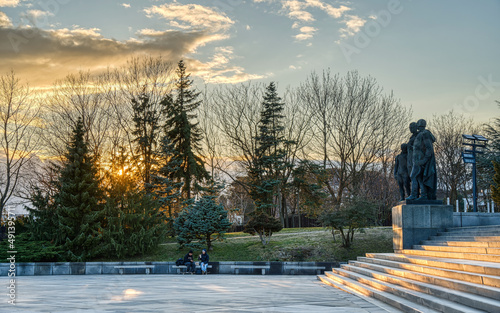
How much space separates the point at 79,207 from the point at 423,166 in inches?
772

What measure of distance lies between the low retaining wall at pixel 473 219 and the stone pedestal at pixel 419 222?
42 cm

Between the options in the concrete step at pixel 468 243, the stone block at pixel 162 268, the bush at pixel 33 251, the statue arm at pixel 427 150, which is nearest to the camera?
the concrete step at pixel 468 243

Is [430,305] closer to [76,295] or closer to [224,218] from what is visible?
[76,295]

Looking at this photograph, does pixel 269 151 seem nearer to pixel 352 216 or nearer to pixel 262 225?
pixel 262 225

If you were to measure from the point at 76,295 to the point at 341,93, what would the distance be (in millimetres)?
37224

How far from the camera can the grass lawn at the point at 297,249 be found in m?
26.2

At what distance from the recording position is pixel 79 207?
1119 inches

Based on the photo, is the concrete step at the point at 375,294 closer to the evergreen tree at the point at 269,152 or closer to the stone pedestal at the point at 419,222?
the stone pedestal at the point at 419,222

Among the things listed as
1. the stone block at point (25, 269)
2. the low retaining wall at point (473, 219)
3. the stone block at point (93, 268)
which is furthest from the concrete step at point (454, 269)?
the stone block at point (25, 269)

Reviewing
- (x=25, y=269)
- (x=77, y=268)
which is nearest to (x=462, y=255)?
(x=77, y=268)

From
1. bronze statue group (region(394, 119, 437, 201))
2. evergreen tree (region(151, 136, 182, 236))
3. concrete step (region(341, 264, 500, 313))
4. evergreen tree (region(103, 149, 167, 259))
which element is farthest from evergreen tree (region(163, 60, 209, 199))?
concrete step (region(341, 264, 500, 313))

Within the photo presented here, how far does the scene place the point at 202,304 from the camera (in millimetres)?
10461

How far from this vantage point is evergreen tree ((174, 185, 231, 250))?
28.6 metres

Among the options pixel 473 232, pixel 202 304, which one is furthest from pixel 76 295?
pixel 473 232
